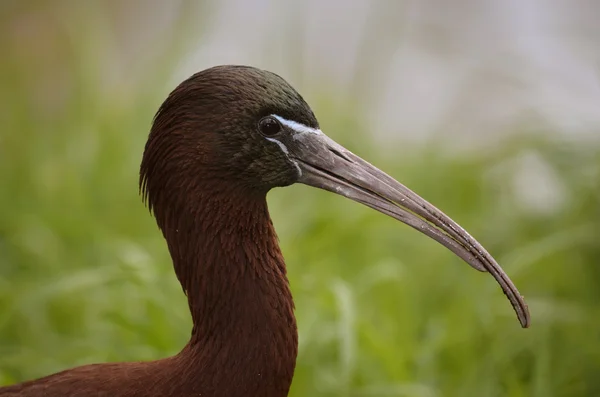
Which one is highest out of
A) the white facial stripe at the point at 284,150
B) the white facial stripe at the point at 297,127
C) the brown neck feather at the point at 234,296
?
the white facial stripe at the point at 297,127

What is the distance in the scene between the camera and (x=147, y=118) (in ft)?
17.4

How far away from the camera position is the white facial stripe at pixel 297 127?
8.87 feet

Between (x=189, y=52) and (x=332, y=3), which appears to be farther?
(x=332, y=3)

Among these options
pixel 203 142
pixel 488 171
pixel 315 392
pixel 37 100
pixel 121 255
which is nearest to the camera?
pixel 203 142

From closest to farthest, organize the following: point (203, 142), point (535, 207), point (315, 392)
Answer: point (203, 142) → point (315, 392) → point (535, 207)

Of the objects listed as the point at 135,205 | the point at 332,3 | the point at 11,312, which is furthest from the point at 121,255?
the point at 332,3

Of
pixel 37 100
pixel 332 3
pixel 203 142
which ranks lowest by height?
pixel 203 142

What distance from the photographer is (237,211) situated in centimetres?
271

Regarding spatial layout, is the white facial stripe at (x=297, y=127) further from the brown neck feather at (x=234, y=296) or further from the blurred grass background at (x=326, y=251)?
the blurred grass background at (x=326, y=251)

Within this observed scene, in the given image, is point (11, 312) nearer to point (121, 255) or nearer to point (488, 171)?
point (121, 255)

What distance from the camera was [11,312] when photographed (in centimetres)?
408

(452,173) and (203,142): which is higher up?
(452,173)

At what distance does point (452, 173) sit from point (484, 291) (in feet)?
4.25

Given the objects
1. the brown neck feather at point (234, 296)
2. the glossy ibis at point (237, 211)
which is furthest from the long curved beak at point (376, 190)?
the brown neck feather at point (234, 296)
